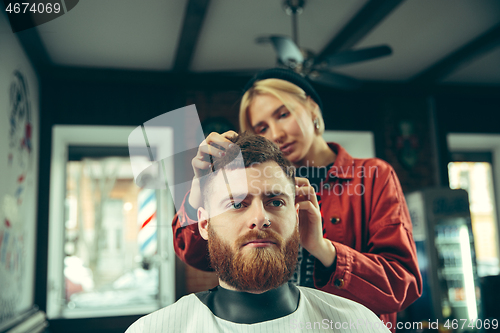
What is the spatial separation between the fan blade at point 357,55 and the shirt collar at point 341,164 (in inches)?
60.8

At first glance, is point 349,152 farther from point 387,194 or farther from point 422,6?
point 422,6

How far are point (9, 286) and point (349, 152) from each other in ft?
7.74

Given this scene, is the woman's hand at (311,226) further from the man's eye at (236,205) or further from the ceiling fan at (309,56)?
the ceiling fan at (309,56)

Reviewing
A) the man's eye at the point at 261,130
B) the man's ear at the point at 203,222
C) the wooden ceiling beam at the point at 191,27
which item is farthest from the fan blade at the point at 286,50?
the man's ear at the point at 203,222

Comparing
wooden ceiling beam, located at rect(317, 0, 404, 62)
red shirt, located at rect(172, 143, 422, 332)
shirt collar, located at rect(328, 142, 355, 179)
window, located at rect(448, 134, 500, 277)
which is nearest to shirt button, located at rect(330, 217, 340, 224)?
red shirt, located at rect(172, 143, 422, 332)

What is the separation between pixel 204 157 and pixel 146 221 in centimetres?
26

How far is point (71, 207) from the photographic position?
100 centimetres

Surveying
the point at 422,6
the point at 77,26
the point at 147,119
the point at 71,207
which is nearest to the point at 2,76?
the point at 77,26

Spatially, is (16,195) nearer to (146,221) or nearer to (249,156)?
(146,221)

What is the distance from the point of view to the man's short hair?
2.69 ft

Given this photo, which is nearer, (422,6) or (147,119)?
(147,119)

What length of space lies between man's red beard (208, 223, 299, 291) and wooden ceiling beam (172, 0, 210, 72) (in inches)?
48.7

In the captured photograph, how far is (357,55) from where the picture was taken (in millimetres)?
→ 2549

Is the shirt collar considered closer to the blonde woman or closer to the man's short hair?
the blonde woman
